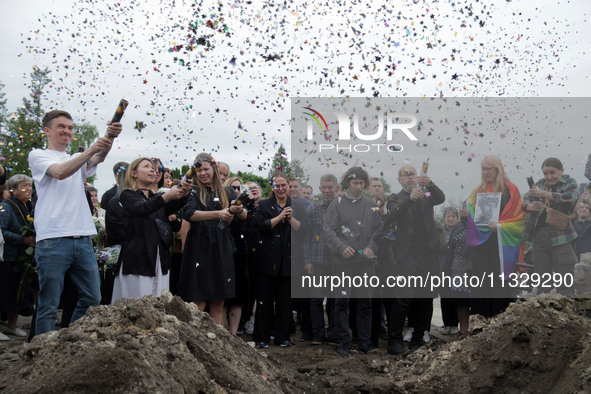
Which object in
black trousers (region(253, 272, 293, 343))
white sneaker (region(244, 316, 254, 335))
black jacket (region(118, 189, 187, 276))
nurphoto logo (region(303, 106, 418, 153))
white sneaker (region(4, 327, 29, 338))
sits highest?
nurphoto logo (region(303, 106, 418, 153))

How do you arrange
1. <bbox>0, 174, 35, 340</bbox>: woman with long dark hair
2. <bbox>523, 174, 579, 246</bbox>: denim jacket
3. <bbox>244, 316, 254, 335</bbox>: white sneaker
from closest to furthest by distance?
<bbox>0, 174, 35, 340</bbox>: woman with long dark hair, <bbox>523, 174, 579, 246</bbox>: denim jacket, <bbox>244, 316, 254, 335</bbox>: white sneaker

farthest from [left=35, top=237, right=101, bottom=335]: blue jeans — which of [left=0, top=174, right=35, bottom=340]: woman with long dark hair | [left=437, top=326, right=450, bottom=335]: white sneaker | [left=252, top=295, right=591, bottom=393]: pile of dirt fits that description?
[left=437, top=326, right=450, bottom=335]: white sneaker

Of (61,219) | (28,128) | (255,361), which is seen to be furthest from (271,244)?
(28,128)

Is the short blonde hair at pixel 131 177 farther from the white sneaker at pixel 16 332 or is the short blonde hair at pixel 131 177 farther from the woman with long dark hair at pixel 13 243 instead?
the white sneaker at pixel 16 332

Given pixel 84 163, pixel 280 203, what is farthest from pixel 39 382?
pixel 280 203

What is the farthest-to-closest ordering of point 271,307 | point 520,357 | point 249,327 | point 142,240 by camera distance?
point 249,327
point 271,307
point 142,240
point 520,357

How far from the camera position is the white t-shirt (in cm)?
413

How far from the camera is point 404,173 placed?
6.00 m

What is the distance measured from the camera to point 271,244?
6199 millimetres

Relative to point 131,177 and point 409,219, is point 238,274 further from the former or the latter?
point 409,219

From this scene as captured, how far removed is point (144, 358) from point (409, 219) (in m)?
3.81

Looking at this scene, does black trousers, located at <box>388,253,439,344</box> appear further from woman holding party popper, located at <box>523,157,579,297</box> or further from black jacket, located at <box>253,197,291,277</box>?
black jacket, located at <box>253,197,291,277</box>

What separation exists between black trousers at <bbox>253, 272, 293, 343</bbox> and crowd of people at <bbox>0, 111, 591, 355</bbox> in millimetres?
12

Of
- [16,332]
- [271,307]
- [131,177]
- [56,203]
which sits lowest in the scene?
[16,332]
